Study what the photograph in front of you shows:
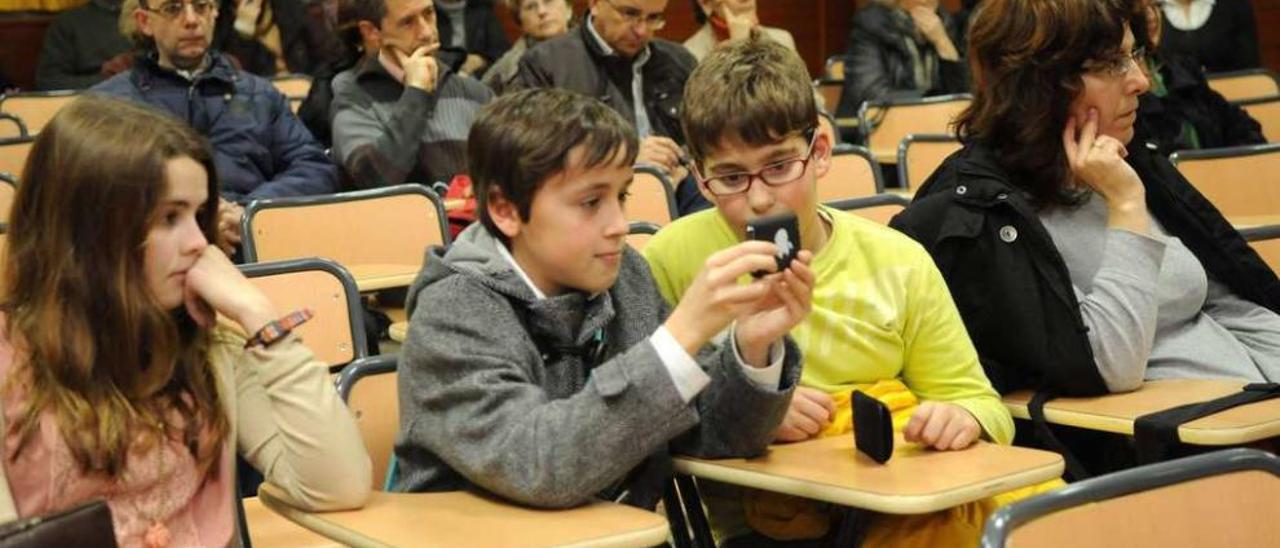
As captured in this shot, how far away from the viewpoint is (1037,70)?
2.84m

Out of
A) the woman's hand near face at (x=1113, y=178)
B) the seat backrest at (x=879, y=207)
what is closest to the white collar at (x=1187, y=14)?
the seat backrest at (x=879, y=207)

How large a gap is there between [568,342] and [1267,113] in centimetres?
509

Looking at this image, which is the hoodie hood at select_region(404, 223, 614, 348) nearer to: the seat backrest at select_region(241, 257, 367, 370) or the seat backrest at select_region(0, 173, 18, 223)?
the seat backrest at select_region(241, 257, 367, 370)

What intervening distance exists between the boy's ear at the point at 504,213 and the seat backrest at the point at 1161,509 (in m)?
0.86

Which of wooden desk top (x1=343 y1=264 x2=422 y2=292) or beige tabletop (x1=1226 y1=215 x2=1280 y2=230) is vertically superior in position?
wooden desk top (x1=343 y1=264 x2=422 y2=292)

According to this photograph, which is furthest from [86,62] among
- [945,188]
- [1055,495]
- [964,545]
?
[1055,495]

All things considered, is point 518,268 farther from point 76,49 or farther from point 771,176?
point 76,49

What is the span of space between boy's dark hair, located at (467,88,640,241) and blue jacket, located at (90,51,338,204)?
280cm

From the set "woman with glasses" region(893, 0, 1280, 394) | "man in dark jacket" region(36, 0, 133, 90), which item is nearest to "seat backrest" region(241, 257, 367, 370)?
"woman with glasses" region(893, 0, 1280, 394)

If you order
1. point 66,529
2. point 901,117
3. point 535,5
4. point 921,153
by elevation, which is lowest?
point 901,117

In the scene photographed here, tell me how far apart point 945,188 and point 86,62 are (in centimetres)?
573

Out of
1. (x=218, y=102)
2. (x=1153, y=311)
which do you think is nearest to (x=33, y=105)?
(x=218, y=102)

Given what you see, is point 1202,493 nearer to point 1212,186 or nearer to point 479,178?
point 479,178

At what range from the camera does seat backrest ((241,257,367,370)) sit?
129 inches
